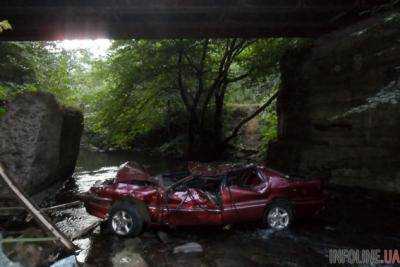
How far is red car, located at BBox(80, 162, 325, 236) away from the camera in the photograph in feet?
26.7

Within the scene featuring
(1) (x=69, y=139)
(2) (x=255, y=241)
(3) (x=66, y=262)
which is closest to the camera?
(3) (x=66, y=262)

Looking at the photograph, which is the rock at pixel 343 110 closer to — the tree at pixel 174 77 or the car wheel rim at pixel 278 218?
the car wheel rim at pixel 278 218

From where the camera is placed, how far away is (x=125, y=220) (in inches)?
322

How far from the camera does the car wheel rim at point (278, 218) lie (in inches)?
344

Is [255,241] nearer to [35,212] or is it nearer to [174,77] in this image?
[35,212]

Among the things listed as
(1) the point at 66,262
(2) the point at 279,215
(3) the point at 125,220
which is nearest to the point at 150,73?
(3) the point at 125,220

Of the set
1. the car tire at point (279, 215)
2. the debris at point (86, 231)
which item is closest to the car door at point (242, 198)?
the car tire at point (279, 215)

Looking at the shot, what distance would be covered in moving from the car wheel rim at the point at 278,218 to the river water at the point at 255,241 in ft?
0.62

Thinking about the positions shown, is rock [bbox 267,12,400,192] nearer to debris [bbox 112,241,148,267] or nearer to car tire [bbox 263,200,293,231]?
car tire [bbox 263,200,293,231]

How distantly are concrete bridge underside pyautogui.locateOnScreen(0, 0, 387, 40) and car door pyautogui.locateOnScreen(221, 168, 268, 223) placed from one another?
5516 mm

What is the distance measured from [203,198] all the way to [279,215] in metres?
1.86

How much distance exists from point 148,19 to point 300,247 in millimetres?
8649

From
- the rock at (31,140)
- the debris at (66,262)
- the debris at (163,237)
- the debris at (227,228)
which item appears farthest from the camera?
the rock at (31,140)

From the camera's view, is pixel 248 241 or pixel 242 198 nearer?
pixel 248 241
